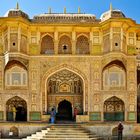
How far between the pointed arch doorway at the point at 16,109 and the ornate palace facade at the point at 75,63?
0.19ft

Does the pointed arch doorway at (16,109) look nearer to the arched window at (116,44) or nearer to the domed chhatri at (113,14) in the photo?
the arched window at (116,44)

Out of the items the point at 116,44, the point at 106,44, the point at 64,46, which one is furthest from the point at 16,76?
the point at 116,44

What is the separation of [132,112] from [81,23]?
5.64 m

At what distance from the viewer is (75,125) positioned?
18.1m

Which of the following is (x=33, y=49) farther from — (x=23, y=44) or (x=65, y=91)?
(x=65, y=91)

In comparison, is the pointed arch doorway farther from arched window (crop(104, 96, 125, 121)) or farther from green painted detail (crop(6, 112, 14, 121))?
arched window (crop(104, 96, 125, 121))

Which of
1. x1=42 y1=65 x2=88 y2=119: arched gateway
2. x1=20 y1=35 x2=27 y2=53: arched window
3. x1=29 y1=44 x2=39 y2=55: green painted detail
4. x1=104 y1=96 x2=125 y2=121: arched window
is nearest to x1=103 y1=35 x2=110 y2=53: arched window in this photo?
x1=42 y1=65 x2=88 y2=119: arched gateway

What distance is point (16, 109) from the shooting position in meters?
20.3

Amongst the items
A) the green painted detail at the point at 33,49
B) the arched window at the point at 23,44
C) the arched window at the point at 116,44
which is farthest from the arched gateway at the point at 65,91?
the arched window at the point at 116,44

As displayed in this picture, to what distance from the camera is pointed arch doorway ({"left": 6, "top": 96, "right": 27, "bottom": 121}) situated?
785 inches

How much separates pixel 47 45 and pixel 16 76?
8.05 ft

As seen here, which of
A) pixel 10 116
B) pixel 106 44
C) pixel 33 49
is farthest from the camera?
pixel 10 116

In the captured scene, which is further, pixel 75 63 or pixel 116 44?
pixel 75 63

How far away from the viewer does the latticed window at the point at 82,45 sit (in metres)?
20.1
